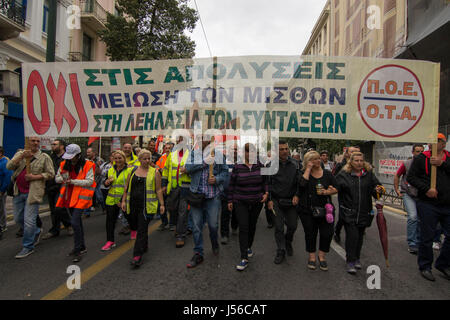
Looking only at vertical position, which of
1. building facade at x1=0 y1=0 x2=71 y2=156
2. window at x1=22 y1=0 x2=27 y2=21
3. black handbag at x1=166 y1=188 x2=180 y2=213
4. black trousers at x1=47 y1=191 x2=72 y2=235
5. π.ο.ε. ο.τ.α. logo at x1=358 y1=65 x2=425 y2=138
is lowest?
black trousers at x1=47 y1=191 x2=72 y2=235

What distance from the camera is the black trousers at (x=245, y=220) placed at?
146 inches

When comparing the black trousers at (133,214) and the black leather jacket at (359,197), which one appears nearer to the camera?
the black leather jacket at (359,197)

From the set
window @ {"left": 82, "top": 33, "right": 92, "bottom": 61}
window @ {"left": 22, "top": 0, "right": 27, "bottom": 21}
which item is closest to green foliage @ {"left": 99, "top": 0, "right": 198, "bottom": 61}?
window @ {"left": 82, "top": 33, "right": 92, "bottom": 61}

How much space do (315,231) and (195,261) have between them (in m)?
1.72

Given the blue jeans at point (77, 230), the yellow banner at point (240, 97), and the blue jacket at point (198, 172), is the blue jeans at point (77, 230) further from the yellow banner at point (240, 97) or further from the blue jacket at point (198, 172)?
the blue jacket at point (198, 172)

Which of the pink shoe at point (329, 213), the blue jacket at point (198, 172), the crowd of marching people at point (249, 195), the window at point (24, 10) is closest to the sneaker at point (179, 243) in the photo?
the crowd of marching people at point (249, 195)

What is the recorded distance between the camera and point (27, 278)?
3.24m

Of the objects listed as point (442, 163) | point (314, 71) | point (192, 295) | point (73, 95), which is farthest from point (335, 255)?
point (73, 95)

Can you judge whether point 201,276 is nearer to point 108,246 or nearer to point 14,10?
point 108,246

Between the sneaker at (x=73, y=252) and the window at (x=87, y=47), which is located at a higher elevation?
the window at (x=87, y=47)

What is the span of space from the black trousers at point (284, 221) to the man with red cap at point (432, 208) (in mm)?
1636

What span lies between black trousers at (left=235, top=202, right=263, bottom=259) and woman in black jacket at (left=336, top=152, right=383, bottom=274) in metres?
1.21

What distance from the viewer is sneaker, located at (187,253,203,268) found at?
363cm

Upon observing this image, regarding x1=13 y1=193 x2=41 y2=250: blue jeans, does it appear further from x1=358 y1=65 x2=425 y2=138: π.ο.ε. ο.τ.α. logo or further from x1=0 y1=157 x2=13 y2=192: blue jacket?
x1=358 y1=65 x2=425 y2=138: π.ο.ε. ο.τ.α. logo
